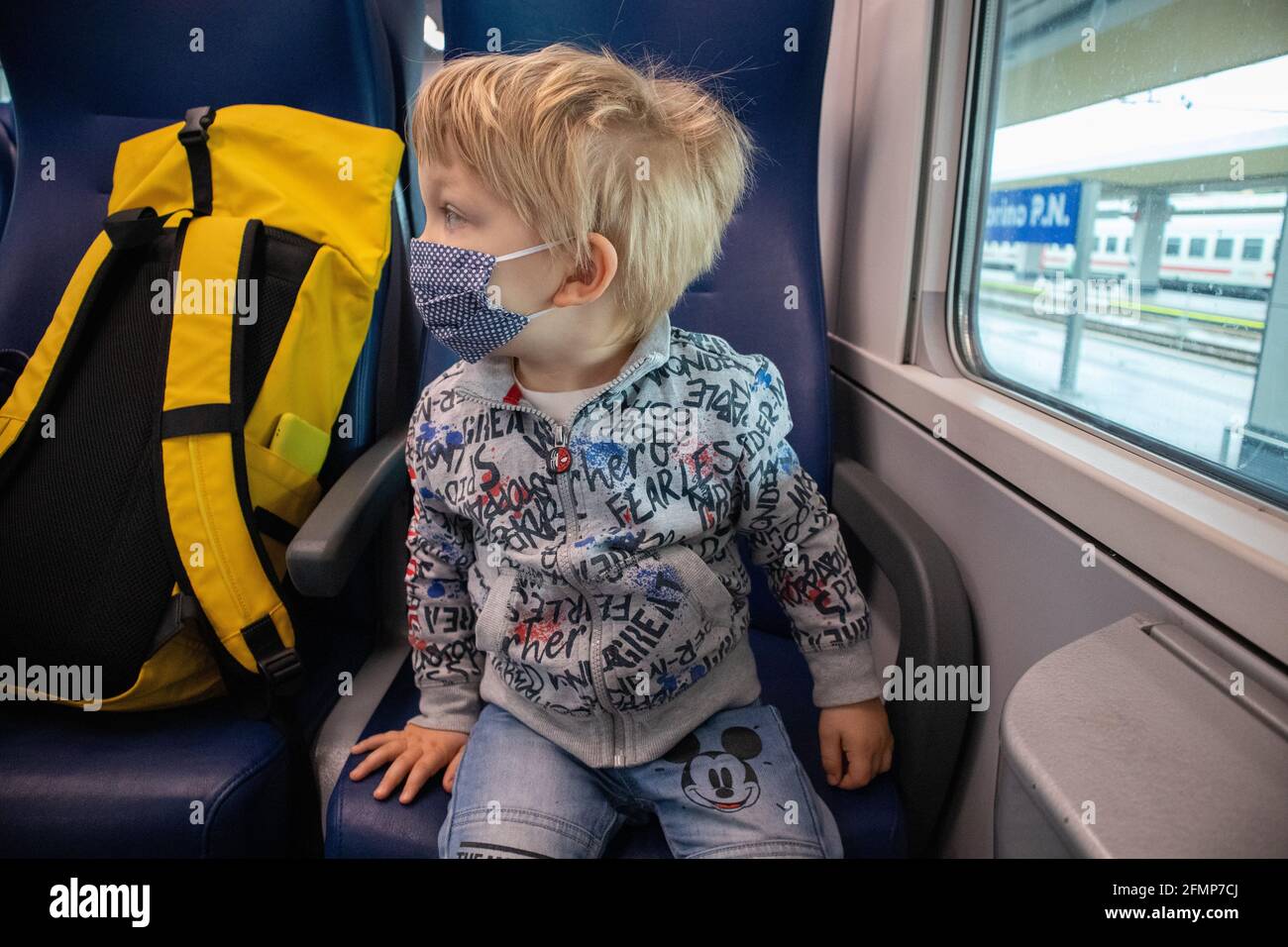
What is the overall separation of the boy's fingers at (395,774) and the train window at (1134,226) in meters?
0.92

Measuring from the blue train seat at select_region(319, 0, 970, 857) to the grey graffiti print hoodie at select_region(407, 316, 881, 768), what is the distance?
0.15 m

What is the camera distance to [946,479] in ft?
3.67

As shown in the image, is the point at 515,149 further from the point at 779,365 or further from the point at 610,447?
the point at 779,365

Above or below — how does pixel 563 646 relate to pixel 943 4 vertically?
below

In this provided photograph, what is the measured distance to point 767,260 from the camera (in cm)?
132

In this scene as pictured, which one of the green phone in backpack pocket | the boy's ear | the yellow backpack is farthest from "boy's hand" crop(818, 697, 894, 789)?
the green phone in backpack pocket

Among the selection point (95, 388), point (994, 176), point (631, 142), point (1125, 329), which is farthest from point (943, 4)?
point (95, 388)

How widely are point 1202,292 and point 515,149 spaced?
2.77 ft

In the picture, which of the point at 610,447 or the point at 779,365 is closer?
the point at 610,447

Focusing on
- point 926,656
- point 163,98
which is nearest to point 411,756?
point 926,656

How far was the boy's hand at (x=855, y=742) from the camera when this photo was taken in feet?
3.15
